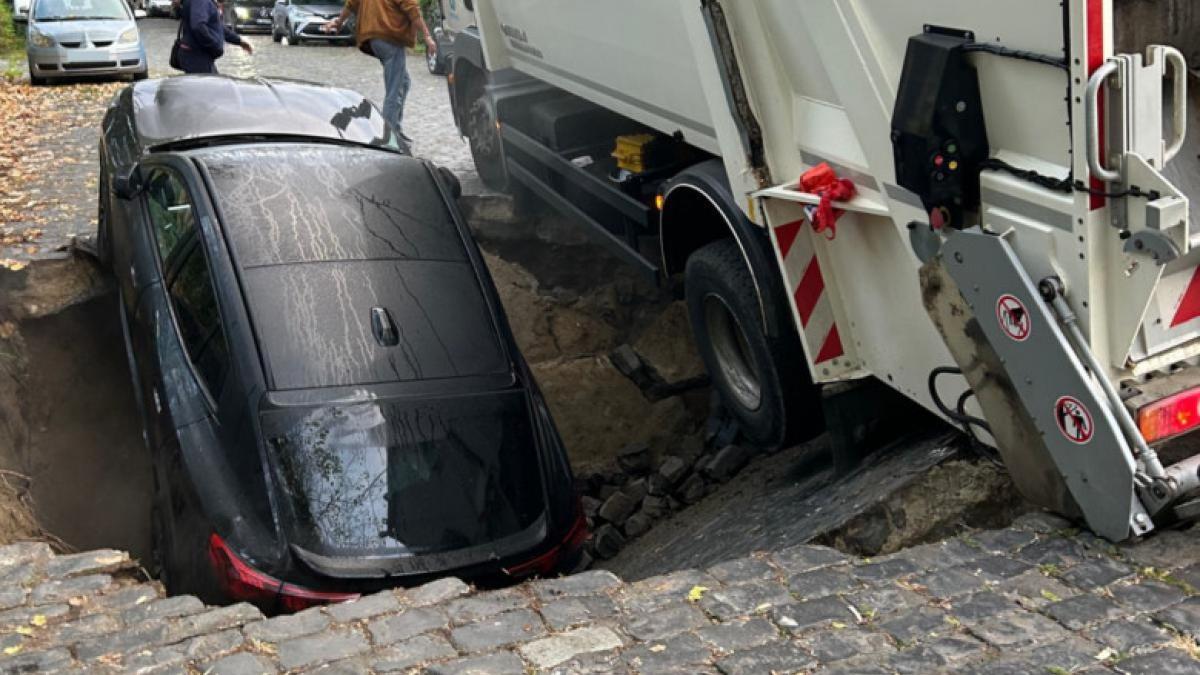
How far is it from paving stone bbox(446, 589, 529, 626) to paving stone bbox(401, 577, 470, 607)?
0.05 metres

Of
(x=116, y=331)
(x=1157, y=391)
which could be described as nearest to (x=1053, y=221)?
(x=1157, y=391)

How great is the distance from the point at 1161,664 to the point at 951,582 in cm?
67

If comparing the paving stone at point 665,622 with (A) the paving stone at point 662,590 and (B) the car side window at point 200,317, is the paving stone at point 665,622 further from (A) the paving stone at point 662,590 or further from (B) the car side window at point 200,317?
(B) the car side window at point 200,317

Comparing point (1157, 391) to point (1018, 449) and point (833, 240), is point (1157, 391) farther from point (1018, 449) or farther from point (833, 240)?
point (833, 240)

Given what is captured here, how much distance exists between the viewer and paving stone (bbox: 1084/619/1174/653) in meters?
3.48

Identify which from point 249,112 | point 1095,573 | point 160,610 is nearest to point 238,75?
point 249,112

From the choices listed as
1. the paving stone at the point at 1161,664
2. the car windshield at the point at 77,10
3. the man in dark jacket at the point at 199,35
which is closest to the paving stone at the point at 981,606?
the paving stone at the point at 1161,664

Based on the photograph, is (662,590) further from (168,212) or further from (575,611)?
(168,212)

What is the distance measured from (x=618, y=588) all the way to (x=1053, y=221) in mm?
1736

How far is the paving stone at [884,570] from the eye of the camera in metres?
3.95

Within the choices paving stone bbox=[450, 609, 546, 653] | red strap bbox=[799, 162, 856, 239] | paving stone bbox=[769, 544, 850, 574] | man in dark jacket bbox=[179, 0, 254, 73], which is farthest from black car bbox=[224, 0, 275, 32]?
paving stone bbox=[450, 609, 546, 653]

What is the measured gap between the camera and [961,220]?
4.04 metres

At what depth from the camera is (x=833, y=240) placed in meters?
4.84

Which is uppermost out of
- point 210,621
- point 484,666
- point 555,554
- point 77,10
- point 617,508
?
point 484,666
